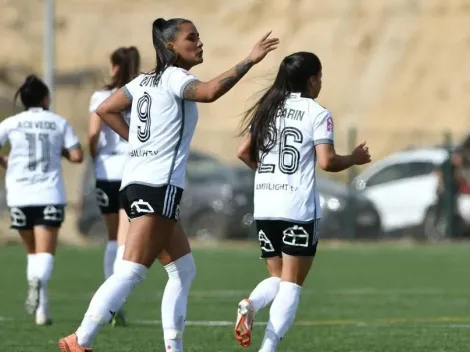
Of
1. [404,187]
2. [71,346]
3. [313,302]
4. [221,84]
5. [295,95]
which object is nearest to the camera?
[221,84]

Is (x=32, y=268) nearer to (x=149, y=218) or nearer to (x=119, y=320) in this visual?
(x=119, y=320)

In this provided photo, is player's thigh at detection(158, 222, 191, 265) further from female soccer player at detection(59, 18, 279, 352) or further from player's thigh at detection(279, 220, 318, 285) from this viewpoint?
player's thigh at detection(279, 220, 318, 285)

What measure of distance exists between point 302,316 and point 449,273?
6.61m

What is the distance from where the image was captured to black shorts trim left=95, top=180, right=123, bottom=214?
1230 centimetres

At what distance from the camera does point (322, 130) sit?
28.9 feet

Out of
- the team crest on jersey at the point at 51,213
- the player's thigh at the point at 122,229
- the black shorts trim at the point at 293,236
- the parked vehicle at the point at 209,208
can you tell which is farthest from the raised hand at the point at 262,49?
the parked vehicle at the point at 209,208

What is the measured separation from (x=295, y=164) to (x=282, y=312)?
3.02ft

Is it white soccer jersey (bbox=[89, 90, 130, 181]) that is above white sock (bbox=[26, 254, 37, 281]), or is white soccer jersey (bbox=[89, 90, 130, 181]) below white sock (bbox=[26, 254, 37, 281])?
above

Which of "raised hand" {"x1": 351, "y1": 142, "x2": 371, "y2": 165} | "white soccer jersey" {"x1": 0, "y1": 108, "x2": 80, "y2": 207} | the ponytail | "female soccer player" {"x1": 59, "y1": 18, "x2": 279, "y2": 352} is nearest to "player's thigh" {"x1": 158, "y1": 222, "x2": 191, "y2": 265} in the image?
"female soccer player" {"x1": 59, "y1": 18, "x2": 279, "y2": 352}

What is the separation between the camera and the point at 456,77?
50500mm

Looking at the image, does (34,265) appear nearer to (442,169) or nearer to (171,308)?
(171,308)

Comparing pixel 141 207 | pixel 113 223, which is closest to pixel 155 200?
pixel 141 207

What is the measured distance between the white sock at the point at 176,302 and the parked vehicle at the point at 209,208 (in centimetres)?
1880

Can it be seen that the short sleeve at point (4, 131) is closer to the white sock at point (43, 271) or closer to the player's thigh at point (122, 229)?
the white sock at point (43, 271)
